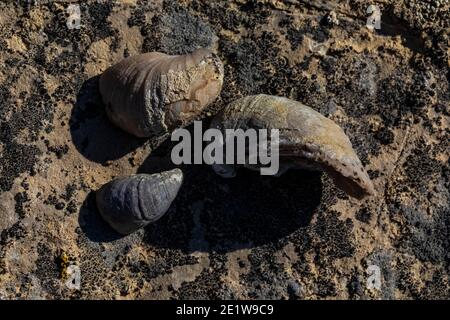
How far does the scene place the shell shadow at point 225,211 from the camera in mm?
4359

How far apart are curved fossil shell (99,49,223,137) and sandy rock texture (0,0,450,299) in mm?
160

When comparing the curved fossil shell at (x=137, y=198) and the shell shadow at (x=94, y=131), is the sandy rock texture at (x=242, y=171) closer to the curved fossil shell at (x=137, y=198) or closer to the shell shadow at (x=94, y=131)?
the shell shadow at (x=94, y=131)

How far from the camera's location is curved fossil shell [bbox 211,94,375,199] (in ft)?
13.4

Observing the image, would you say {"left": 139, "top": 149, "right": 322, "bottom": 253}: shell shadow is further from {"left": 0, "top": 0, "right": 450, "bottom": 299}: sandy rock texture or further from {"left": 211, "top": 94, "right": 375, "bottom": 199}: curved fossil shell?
{"left": 211, "top": 94, "right": 375, "bottom": 199}: curved fossil shell

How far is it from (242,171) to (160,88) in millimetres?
673

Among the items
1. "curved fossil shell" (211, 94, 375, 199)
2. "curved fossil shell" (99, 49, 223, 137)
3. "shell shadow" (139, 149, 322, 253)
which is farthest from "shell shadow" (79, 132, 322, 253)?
"curved fossil shell" (99, 49, 223, 137)

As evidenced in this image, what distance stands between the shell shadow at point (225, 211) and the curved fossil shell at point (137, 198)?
0.12m

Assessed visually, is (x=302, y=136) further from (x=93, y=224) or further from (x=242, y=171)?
(x=93, y=224)

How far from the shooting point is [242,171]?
439cm

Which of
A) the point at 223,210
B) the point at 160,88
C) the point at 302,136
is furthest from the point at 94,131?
the point at 302,136

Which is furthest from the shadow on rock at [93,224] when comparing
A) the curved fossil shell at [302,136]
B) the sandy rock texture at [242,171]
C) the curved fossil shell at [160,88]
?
the curved fossil shell at [302,136]

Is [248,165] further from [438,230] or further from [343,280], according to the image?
[438,230]

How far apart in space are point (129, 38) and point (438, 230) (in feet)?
6.90

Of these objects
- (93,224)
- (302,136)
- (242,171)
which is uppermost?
(302,136)
